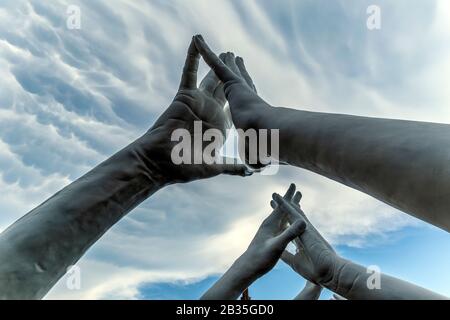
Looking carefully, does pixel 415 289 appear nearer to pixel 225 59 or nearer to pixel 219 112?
pixel 219 112

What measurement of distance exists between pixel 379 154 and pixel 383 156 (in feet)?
0.10

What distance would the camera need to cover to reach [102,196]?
3.13 m

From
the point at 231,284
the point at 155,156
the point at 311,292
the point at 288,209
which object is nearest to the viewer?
the point at 231,284

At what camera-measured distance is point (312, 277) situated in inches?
172

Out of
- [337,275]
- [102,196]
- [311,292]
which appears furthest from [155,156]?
[311,292]

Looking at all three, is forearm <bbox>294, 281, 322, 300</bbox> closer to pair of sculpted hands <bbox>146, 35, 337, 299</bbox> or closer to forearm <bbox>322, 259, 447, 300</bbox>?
pair of sculpted hands <bbox>146, 35, 337, 299</bbox>

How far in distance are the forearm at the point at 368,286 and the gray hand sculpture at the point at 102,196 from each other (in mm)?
1476

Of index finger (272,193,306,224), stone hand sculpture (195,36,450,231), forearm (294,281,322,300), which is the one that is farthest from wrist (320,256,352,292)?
stone hand sculpture (195,36,450,231)

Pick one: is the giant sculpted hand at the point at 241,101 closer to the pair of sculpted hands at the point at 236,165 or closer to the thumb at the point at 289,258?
the pair of sculpted hands at the point at 236,165

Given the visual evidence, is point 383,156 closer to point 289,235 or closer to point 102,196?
point 289,235

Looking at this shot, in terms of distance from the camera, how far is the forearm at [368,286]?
124 inches

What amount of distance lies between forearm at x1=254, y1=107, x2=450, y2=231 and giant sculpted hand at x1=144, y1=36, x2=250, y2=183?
147 cm
